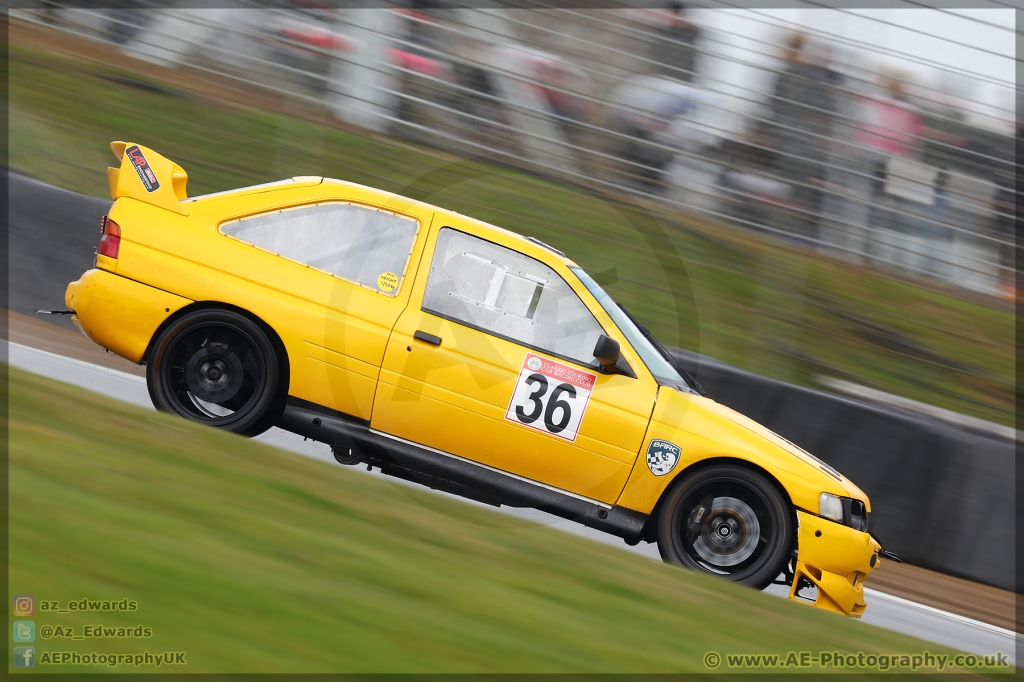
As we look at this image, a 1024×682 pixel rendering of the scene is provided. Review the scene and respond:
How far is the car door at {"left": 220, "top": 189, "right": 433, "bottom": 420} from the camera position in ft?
18.6

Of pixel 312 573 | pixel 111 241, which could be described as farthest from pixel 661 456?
pixel 111 241

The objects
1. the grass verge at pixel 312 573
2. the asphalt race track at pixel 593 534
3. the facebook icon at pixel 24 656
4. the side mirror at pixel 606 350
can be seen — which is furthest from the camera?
the asphalt race track at pixel 593 534

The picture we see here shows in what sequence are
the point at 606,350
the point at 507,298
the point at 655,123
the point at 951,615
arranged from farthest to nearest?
the point at 655,123 → the point at 951,615 → the point at 507,298 → the point at 606,350

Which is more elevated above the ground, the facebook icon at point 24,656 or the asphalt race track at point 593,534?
the facebook icon at point 24,656

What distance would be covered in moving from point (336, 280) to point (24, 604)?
299cm

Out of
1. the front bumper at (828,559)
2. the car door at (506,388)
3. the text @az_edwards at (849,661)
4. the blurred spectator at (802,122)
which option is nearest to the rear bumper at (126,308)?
the car door at (506,388)

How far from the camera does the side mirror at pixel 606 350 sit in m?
5.64

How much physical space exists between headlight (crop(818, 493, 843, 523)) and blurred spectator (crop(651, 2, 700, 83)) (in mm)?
6292

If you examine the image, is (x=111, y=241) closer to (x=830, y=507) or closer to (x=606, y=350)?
(x=606, y=350)

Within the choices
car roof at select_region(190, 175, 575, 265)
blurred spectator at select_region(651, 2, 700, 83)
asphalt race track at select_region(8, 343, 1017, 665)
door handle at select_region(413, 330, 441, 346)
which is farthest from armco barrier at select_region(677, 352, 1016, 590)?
blurred spectator at select_region(651, 2, 700, 83)

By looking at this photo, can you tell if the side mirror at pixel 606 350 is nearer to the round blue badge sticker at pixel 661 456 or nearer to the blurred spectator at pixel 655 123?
the round blue badge sticker at pixel 661 456

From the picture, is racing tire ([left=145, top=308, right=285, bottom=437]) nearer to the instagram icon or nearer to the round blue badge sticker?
the round blue badge sticker

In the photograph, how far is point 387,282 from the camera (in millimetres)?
5797

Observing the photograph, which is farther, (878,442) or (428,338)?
(878,442)
